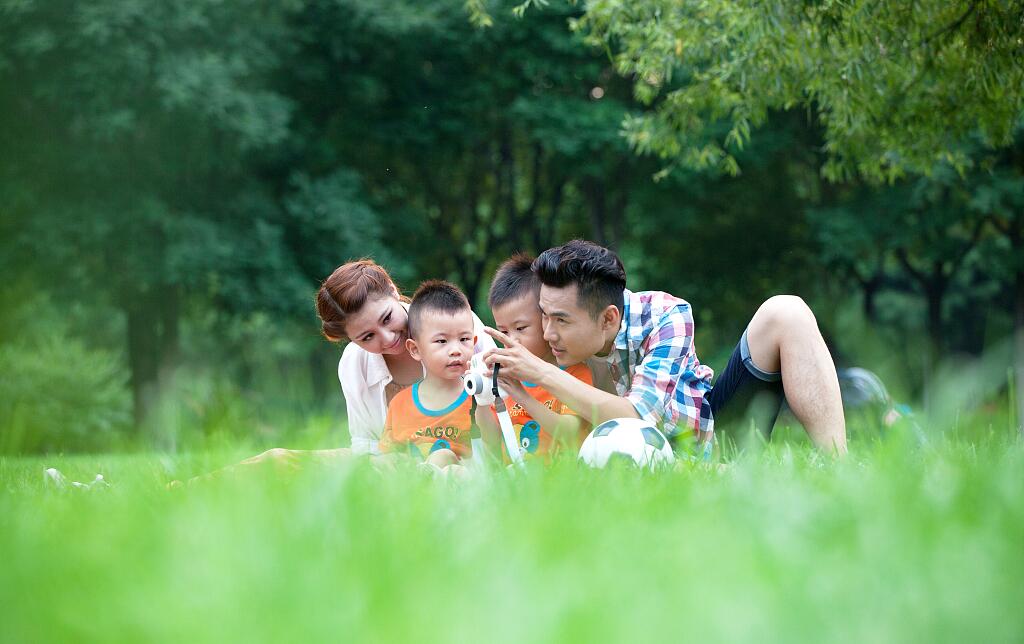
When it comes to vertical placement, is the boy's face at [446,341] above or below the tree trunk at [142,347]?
above

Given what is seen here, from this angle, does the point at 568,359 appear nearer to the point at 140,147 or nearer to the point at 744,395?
the point at 744,395

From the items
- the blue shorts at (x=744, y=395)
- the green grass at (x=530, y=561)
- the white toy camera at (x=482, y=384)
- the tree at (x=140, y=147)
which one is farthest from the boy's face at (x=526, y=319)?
the tree at (x=140, y=147)

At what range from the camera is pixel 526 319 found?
447 centimetres

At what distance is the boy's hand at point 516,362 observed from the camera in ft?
12.5

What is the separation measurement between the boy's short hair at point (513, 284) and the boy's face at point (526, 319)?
20 mm

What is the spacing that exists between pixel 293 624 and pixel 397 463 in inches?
69.2

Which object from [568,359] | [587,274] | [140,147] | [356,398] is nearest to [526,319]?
[568,359]

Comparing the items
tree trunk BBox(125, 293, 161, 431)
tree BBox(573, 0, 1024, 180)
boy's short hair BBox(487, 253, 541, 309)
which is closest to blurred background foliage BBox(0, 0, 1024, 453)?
tree trunk BBox(125, 293, 161, 431)

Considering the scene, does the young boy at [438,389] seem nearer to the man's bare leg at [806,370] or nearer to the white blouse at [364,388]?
the white blouse at [364,388]

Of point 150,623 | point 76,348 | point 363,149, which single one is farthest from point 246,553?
point 363,149

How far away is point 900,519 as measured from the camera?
6.52 ft

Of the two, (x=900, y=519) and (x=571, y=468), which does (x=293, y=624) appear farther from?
(x=571, y=468)

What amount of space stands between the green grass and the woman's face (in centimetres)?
220

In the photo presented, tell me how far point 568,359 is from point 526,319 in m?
0.30
